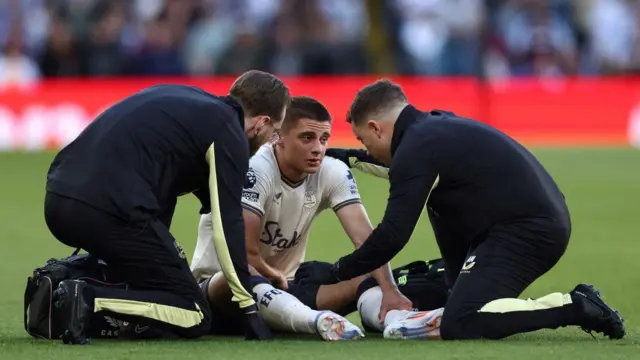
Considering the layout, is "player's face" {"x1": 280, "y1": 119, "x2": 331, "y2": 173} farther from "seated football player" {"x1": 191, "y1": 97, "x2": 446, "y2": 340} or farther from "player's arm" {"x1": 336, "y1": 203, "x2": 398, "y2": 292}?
"player's arm" {"x1": 336, "y1": 203, "x2": 398, "y2": 292}

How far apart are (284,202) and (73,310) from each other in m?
1.80

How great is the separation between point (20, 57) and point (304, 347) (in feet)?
63.5

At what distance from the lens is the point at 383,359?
6746 millimetres

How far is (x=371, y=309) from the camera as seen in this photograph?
26.8 feet

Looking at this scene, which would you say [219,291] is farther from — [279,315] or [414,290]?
[414,290]

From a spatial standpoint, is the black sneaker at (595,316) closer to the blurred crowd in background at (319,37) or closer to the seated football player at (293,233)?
the seated football player at (293,233)

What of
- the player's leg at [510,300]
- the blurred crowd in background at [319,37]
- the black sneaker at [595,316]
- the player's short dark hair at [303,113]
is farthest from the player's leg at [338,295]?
the blurred crowd in background at [319,37]

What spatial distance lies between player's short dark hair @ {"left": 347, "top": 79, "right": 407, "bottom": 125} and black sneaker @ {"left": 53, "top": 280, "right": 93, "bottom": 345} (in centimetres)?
185

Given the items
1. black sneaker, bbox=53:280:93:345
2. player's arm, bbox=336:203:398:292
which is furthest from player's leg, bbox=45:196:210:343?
player's arm, bbox=336:203:398:292

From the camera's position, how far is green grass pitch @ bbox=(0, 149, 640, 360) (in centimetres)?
700

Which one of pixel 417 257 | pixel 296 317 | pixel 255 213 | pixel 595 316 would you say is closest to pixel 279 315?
pixel 296 317

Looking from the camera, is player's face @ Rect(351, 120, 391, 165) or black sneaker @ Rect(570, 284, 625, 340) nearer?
black sneaker @ Rect(570, 284, 625, 340)

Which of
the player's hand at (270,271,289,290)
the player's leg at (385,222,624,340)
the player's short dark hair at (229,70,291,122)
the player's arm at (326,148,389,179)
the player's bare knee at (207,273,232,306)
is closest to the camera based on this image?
the player's leg at (385,222,624,340)

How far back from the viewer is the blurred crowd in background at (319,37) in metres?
25.7
